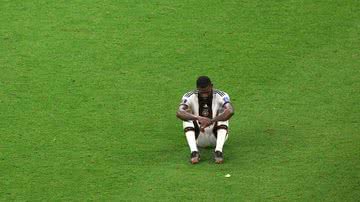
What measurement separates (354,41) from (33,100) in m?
5.64

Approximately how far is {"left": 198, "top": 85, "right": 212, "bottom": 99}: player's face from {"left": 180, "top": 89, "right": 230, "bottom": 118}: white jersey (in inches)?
4.1

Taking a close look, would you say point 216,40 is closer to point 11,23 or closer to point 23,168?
point 11,23

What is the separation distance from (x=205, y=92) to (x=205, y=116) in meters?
0.42

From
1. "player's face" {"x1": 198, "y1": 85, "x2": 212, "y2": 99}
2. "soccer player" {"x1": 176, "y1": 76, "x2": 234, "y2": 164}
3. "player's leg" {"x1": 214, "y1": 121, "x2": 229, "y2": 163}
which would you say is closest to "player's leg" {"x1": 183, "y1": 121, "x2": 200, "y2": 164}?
"soccer player" {"x1": 176, "y1": 76, "x2": 234, "y2": 164}

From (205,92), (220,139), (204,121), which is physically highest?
(205,92)

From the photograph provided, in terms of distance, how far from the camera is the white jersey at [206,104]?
13.0 m

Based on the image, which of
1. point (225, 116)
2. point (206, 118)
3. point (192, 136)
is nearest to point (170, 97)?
point (192, 136)

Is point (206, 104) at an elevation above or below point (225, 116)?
above

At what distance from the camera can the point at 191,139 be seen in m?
12.9

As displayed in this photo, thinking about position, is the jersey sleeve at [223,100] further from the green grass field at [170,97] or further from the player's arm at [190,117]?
the green grass field at [170,97]

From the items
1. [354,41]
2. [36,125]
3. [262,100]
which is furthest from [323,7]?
[36,125]

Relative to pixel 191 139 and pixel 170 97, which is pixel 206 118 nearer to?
pixel 191 139

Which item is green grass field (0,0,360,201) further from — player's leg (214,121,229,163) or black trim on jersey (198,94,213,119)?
black trim on jersey (198,94,213,119)

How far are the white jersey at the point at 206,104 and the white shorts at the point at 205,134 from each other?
17 cm
